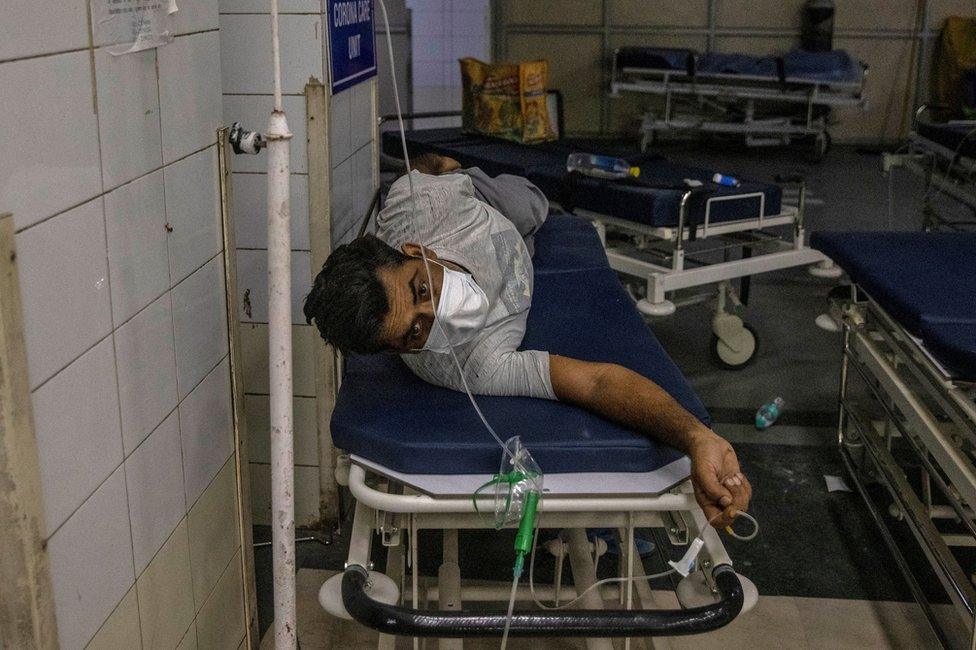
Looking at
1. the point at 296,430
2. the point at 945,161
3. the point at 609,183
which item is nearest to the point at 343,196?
the point at 296,430

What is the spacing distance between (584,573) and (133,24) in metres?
1.27

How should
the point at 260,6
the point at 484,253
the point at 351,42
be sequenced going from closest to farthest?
the point at 484,253 < the point at 260,6 < the point at 351,42

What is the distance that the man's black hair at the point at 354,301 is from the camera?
1662mm

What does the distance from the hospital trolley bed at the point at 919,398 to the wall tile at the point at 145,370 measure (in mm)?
1456

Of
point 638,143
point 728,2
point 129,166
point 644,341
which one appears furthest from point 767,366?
point 728,2

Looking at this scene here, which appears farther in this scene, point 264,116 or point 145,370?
point 264,116

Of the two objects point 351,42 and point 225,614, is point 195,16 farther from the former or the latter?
point 225,614

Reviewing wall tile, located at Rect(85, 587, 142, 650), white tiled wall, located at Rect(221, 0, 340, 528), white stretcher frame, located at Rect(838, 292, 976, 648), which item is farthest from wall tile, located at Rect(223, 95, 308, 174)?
white stretcher frame, located at Rect(838, 292, 976, 648)

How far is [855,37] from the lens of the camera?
8.94 meters

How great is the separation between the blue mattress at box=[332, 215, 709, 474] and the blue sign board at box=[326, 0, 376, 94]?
880mm

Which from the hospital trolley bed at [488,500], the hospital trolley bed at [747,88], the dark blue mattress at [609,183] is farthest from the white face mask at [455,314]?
the hospital trolley bed at [747,88]

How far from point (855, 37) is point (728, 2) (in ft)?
3.74

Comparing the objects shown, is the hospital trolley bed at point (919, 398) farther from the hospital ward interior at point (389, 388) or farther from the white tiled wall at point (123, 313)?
the white tiled wall at point (123, 313)

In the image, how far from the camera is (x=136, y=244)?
1.52m
